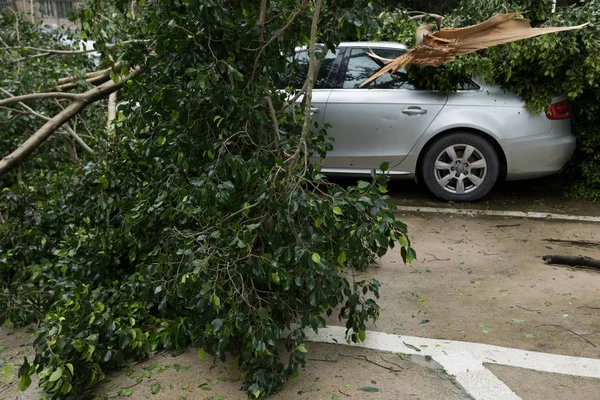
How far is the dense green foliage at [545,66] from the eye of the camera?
19.0 feet

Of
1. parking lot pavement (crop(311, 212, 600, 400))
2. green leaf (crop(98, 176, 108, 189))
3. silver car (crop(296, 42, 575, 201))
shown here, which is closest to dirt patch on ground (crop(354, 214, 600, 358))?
parking lot pavement (crop(311, 212, 600, 400))

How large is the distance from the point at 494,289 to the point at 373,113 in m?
2.64

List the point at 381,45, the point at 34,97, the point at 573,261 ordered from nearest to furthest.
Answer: the point at 573,261 → the point at 34,97 → the point at 381,45

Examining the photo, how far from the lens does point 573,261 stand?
4738mm

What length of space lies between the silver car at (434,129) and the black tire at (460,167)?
0.01 metres

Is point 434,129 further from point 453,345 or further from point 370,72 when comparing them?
point 453,345

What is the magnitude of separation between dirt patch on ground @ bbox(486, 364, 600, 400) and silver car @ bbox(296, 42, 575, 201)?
334 centimetres

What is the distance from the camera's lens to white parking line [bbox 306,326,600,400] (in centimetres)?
312

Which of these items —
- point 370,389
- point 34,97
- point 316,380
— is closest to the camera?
point 370,389

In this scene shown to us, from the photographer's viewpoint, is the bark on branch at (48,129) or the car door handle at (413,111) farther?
the car door handle at (413,111)

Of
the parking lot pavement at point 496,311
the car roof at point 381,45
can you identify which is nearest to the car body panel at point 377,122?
the car roof at point 381,45

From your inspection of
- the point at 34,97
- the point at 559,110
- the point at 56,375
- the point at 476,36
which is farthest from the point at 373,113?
the point at 56,375

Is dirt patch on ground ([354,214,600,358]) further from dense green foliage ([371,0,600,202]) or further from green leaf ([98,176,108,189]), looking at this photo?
green leaf ([98,176,108,189])

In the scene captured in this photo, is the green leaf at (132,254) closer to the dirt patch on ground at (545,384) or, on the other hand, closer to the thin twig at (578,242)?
the dirt patch on ground at (545,384)
